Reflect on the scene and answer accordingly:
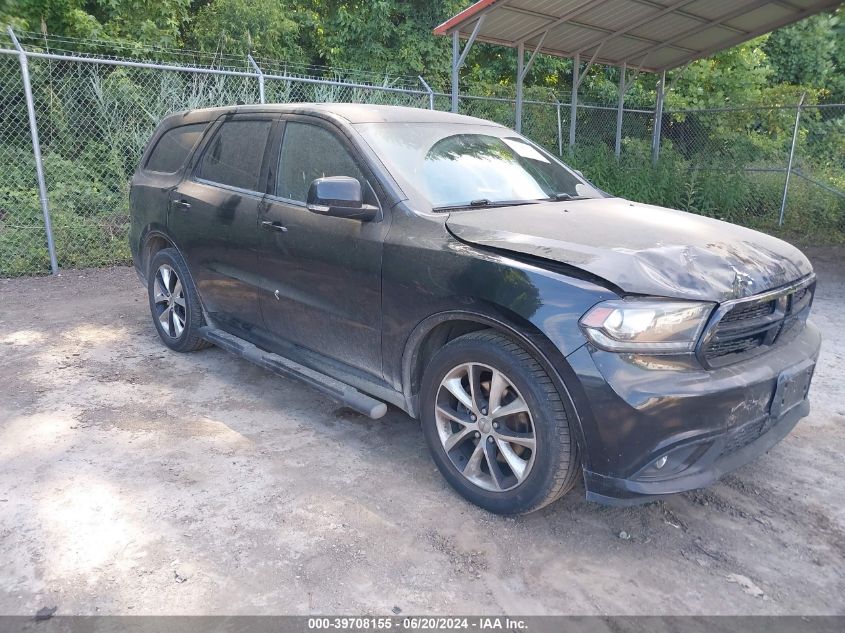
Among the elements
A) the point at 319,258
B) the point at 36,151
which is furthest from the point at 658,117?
the point at 319,258

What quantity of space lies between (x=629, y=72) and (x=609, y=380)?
57.5 feet

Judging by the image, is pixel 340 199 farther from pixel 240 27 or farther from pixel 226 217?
pixel 240 27

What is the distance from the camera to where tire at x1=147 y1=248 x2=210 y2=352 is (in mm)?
4934

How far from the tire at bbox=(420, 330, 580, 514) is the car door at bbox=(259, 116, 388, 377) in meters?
0.50

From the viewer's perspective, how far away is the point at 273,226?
399 cm

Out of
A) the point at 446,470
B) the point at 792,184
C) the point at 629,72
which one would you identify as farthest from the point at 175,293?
the point at 629,72

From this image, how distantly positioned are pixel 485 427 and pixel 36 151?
6.58m

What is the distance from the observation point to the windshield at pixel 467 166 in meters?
3.54

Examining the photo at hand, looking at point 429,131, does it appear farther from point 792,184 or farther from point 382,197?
point 792,184

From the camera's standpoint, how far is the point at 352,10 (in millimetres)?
16359

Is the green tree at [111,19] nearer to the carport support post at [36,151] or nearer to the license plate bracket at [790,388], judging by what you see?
the carport support post at [36,151]

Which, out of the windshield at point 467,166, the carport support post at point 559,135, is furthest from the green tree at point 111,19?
the windshield at point 467,166

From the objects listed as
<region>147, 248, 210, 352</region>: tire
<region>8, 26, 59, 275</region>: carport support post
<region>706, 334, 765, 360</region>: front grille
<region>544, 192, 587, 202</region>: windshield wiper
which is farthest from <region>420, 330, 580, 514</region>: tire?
<region>8, 26, 59, 275</region>: carport support post

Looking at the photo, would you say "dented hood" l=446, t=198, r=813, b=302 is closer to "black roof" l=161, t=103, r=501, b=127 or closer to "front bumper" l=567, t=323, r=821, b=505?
"front bumper" l=567, t=323, r=821, b=505
